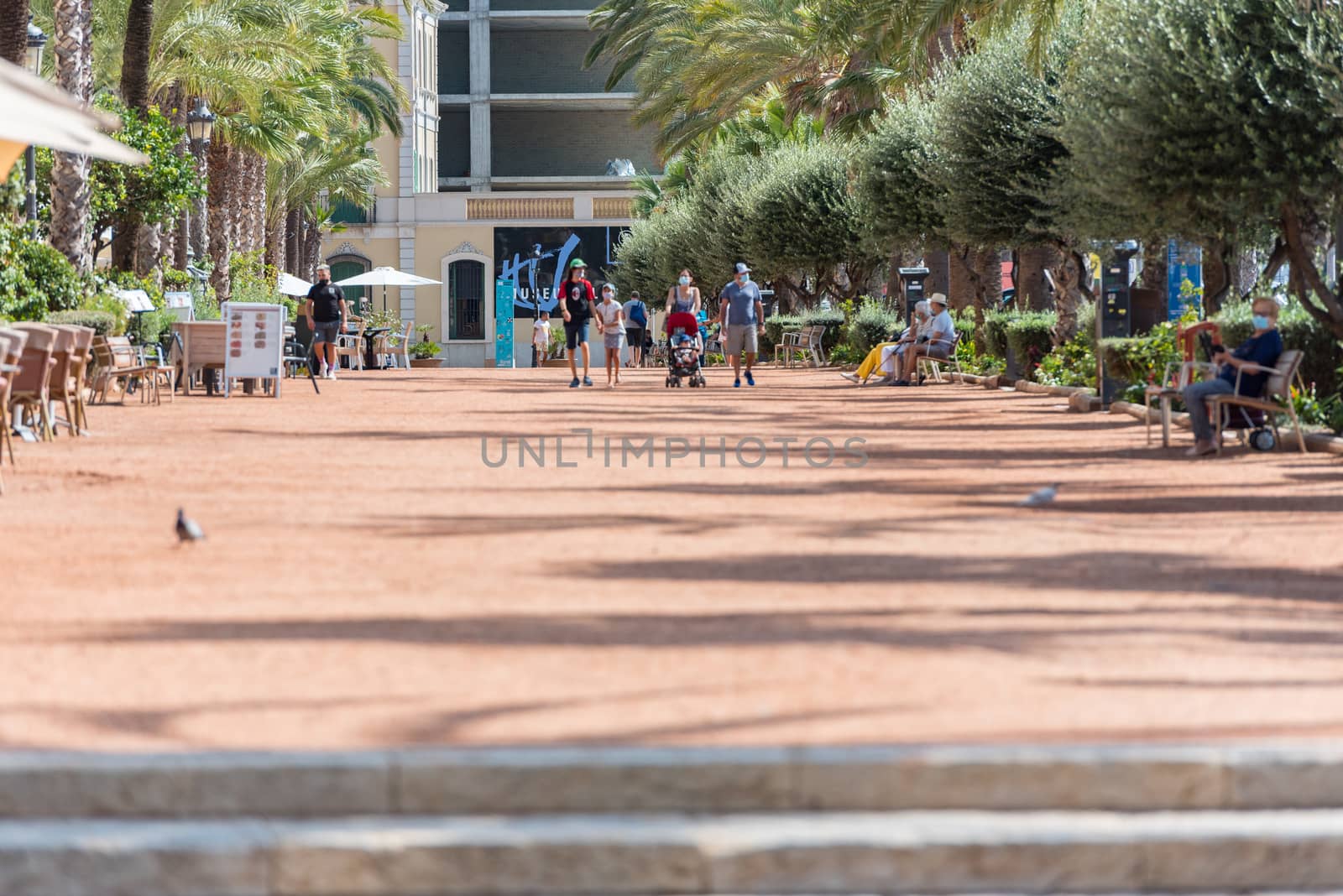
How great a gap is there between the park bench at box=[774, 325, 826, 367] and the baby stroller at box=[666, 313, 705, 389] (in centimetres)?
1110

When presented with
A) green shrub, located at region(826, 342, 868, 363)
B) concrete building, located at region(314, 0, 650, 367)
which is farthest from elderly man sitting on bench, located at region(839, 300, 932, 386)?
concrete building, located at region(314, 0, 650, 367)

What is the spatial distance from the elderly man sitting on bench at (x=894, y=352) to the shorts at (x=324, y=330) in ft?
26.6

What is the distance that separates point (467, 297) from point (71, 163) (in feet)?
150

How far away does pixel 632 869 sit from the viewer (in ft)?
14.6

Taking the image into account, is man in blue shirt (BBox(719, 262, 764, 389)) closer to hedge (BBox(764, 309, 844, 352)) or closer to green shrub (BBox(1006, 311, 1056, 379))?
green shrub (BBox(1006, 311, 1056, 379))

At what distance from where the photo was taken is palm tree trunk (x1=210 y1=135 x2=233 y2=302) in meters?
35.7

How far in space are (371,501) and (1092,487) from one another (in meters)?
4.39

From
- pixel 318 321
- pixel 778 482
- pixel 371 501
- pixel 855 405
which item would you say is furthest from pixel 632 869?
pixel 318 321

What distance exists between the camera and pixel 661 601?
7.26 metres

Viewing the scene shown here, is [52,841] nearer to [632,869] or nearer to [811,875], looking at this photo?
[632,869]

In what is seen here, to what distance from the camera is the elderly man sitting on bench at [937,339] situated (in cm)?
2705

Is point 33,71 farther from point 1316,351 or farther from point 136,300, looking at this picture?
point 1316,351

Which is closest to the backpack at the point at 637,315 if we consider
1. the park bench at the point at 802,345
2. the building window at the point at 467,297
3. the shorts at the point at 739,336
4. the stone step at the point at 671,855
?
the park bench at the point at 802,345

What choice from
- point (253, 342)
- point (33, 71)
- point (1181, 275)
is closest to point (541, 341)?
point (1181, 275)
